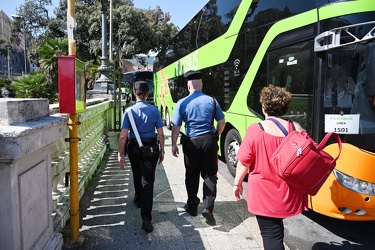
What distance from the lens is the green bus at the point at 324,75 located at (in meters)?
3.43

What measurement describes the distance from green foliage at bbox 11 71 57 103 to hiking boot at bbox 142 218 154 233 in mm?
10658

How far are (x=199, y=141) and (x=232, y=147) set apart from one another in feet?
8.15

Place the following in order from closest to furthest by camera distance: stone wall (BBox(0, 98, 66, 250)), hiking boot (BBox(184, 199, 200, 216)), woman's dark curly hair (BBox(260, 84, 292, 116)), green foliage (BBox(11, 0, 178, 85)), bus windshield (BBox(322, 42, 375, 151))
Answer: stone wall (BBox(0, 98, 66, 250))
woman's dark curly hair (BBox(260, 84, 292, 116))
bus windshield (BBox(322, 42, 375, 151))
hiking boot (BBox(184, 199, 200, 216))
green foliage (BBox(11, 0, 178, 85))

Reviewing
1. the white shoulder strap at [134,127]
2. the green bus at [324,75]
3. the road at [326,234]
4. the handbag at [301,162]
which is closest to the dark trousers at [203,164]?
the white shoulder strap at [134,127]

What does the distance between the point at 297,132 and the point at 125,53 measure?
29092 mm

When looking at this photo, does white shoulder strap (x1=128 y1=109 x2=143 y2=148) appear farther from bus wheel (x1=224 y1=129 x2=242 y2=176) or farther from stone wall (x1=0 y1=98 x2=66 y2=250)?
bus wheel (x1=224 y1=129 x2=242 y2=176)

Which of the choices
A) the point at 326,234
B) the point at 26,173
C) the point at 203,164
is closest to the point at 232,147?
the point at 203,164

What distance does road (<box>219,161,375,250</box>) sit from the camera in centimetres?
363

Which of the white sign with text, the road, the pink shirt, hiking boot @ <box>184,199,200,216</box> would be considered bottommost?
the road

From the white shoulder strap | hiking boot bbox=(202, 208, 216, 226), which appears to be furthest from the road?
the white shoulder strap

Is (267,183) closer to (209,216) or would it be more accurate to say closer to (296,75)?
(209,216)

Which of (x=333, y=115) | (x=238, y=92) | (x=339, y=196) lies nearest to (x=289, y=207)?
(x=339, y=196)

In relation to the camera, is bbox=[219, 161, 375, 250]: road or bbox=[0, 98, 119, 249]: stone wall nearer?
bbox=[0, 98, 119, 249]: stone wall

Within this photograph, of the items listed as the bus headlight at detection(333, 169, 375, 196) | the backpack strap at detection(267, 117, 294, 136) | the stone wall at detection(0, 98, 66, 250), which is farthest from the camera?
the bus headlight at detection(333, 169, 375, 196)
